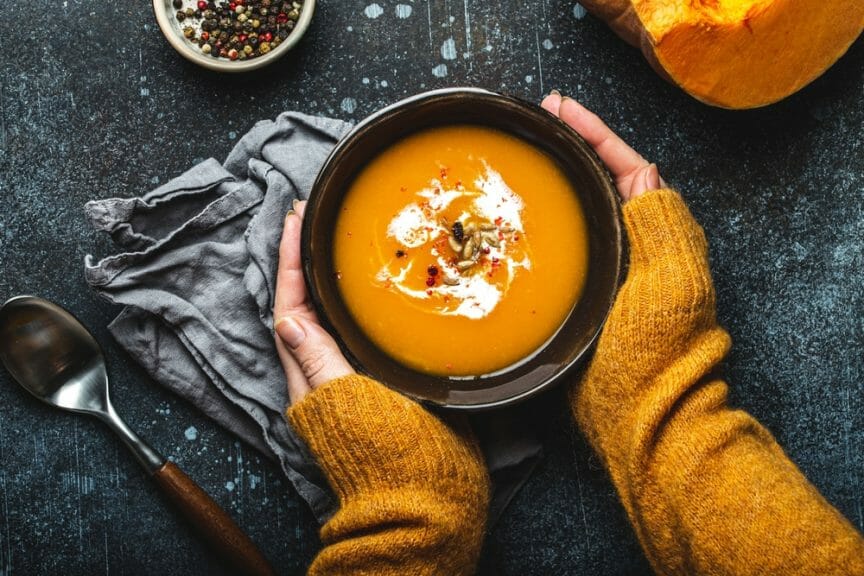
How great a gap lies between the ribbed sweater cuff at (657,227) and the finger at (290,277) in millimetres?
519

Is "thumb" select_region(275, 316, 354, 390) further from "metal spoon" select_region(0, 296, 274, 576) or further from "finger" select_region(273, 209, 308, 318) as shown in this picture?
"metal spoon" select_region(0, 296, 274, 576)

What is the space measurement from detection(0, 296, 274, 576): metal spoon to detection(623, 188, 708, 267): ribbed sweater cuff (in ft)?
2.66

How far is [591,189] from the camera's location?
1.13m

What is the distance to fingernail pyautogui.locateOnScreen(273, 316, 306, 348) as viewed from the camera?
1.15m

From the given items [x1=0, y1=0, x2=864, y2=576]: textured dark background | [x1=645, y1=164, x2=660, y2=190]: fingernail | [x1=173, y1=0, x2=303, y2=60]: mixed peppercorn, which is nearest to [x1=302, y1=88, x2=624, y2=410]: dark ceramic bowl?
[x1=645, y1=164, x2=660, y2=190]: fingernail

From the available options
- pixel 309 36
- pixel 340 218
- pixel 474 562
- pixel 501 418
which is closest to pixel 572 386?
pixel 501 418

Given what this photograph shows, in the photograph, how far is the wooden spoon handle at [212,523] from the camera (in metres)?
1.25

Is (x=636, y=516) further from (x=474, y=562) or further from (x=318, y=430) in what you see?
(x=318, y=430)

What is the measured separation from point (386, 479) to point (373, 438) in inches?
2.9

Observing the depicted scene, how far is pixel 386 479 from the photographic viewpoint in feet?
3.86

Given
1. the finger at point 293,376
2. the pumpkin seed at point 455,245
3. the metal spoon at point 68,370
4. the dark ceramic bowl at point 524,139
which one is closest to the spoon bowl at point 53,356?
the metal spoon at point 68,370

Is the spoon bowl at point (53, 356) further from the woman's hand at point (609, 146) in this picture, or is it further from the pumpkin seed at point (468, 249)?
the woman's hand at point (609, 146)

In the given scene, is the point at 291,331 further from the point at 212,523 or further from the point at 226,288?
the point at 212,523

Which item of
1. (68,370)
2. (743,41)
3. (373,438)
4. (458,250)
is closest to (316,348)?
(373,438)
